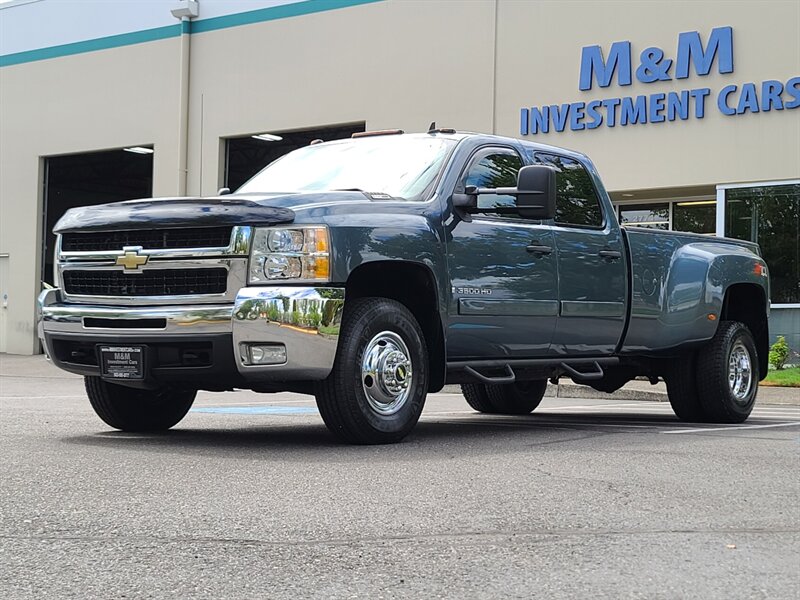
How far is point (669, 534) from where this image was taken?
14.6 ft

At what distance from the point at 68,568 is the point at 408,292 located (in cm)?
406

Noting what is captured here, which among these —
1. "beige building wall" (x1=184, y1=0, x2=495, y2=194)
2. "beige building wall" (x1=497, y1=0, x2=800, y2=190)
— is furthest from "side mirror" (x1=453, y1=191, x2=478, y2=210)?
"beige building wall" (x1=184, y1=0, x2=495, y2=194)

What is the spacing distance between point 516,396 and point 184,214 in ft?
15.7

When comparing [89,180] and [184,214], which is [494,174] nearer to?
[184,214]

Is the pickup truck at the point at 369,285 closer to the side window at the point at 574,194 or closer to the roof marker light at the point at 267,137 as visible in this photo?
the side window at the point at 574,194

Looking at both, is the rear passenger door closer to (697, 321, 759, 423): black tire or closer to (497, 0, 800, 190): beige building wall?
(697, 321, 759, 423): black tire

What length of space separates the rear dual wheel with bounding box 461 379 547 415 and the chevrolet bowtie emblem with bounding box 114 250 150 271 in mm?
4361

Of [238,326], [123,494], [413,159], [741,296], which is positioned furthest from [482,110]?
[123,494]

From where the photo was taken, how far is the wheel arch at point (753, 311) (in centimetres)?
1059

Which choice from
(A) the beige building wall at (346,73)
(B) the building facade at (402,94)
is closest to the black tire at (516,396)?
(B) the building facade at (402,94)

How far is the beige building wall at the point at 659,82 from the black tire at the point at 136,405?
1348 cm

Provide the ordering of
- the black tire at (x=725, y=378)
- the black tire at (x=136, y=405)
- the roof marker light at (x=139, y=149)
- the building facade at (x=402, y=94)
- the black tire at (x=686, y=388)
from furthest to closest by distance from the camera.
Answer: the roof marker light at (x=139, y=149), the building facade at (x=402, y=94), the black tire at (x=686, y=388), the black tire at (x=725, y=378), the black tire at (x=136, y=405)

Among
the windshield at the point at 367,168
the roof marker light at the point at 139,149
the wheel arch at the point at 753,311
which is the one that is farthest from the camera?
the roof marker light at the point at 139,149

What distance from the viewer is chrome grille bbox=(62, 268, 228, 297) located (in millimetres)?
6945
